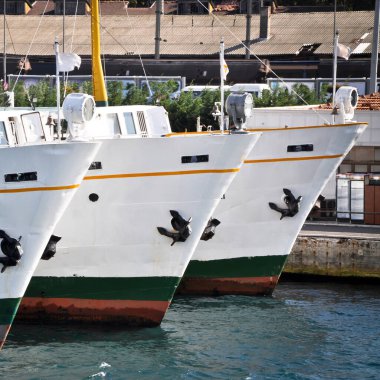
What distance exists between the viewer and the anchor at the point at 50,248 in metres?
32.6

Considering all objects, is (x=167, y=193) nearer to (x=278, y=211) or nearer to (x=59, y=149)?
(x=59, y=149)

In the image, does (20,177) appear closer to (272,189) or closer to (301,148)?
(272,189)

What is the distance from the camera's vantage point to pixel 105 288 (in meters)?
33.6

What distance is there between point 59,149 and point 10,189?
1.43 metres

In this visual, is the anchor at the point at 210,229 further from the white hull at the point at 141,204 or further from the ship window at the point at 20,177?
the ship window at the point at 20,177

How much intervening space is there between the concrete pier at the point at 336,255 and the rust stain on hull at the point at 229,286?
341 centimetres

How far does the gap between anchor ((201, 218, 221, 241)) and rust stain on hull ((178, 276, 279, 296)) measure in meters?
1.74

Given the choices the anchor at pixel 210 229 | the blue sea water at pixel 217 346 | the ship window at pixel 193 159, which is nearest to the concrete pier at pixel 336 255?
the blue sea water at pixel 217 346

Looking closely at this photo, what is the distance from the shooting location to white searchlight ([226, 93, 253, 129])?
3294cm

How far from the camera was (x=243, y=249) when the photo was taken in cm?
3912

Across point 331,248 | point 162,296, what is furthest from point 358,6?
point 162,296

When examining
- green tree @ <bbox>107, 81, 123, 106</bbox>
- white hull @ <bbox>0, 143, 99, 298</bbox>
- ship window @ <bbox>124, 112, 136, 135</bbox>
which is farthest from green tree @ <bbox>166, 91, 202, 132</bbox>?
white hull @ <bbox>0, 143, 99, 298</bbox>

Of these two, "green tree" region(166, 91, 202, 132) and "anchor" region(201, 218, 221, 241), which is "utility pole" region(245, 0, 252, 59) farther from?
"anchor" region(201, 218, 221, 241)

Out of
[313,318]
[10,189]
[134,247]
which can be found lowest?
[313,318]
